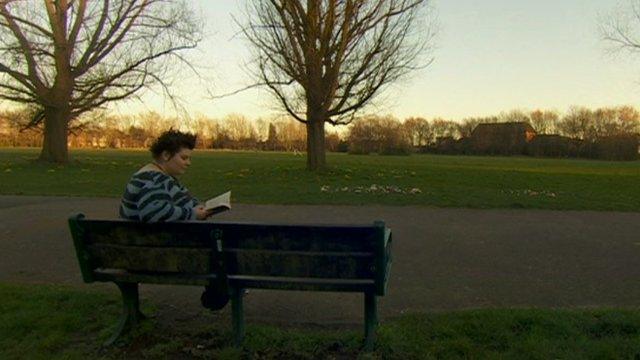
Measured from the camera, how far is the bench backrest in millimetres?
3863

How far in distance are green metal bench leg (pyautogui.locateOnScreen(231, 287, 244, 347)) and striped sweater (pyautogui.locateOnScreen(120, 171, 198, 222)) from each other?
0.67 meters

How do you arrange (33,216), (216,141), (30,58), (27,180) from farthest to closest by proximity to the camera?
(216,141)
(30,58)
(27,180)
(33,216)

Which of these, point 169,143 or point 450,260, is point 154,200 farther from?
point 450,260

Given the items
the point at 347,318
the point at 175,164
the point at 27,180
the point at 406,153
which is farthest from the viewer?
the point at 406,153

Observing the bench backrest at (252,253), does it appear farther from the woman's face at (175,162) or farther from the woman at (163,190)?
the woman's face at (175,162)

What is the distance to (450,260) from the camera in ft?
23.0

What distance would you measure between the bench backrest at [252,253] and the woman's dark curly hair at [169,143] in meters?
0.66

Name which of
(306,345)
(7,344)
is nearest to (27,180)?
(7,344)

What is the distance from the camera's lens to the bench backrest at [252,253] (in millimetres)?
3863

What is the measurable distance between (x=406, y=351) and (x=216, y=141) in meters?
115

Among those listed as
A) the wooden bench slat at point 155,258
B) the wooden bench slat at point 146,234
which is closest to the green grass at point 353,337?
the wooden bench slat at point 155,258

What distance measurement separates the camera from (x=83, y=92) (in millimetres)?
27141

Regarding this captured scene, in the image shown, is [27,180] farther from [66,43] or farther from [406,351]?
[406,351]

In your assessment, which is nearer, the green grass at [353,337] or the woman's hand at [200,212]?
the green grass at [353,337]
